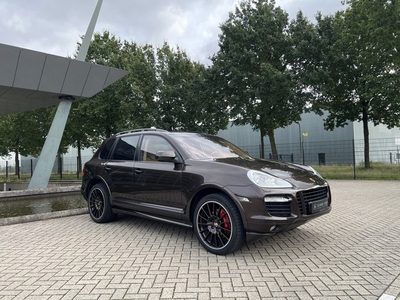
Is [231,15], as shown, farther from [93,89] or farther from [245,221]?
[245,221]

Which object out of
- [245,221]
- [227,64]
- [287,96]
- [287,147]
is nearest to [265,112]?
[287,96]

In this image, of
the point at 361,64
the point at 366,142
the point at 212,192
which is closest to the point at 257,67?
the point at 361,64

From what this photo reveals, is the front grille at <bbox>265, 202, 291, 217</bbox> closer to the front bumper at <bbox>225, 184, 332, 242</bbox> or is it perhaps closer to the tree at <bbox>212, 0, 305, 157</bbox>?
the front bumper at <bbox>225, 184, 332, 242</bbox>

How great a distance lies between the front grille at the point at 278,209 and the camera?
12.4 feet

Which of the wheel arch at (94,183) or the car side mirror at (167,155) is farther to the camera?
the wheel arch at (94,183)

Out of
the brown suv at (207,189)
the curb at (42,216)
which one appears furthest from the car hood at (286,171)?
the curb at (42,216)

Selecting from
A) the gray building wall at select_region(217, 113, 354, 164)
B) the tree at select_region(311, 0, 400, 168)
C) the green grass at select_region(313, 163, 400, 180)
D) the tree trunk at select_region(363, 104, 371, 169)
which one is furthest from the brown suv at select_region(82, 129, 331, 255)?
the tree trunk at select_region(363, 104, 371, 169)

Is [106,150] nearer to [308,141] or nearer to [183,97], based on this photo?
[183,97]

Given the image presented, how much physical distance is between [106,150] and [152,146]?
5.02 ft

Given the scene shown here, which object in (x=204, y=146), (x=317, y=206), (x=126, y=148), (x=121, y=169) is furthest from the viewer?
(x=126, y=148)

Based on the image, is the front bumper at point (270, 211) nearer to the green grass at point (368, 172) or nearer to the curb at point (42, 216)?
the curb at point (42, 216)

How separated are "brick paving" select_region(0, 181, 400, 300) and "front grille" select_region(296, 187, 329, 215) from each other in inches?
27.5

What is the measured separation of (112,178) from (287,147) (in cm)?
2554

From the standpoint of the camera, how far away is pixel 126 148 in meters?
5.78
